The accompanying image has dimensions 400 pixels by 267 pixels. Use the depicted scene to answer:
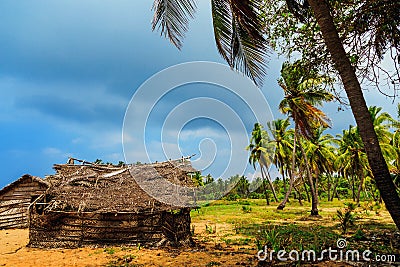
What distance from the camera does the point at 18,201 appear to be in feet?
53.4

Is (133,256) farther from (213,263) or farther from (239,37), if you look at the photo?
(239,37)

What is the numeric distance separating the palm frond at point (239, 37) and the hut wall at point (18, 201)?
13355 millimetres

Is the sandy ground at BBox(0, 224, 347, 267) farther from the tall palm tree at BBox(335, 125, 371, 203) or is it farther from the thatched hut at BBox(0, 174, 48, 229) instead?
the tall palm tree at BBox(335, 125, 371, 203)

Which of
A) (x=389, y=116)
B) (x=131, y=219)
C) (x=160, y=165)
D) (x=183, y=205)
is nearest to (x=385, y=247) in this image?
(x=183, y=205)

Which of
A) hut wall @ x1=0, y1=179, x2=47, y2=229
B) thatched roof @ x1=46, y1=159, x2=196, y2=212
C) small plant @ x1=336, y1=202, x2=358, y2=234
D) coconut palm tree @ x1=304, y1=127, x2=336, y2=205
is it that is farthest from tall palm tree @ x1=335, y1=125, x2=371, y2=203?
hut wall @ x1=0, y1=179, x2=47, y2=229

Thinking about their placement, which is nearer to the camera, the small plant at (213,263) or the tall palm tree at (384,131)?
the small plant at (213,263)

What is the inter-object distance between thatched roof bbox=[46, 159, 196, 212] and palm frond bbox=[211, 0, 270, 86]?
18.2ft

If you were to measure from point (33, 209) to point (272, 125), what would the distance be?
73.9 ft

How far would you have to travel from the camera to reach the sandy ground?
27.3 feet

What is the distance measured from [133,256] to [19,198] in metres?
10.1

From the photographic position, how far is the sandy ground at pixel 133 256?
8.33 metres

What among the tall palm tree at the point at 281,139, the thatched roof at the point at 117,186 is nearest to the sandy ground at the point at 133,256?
the thatched roof at the point at 117,186

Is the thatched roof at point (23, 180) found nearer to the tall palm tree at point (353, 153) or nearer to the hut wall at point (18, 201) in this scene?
the hut wall at point (18, 201)

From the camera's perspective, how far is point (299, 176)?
33.9 metres
